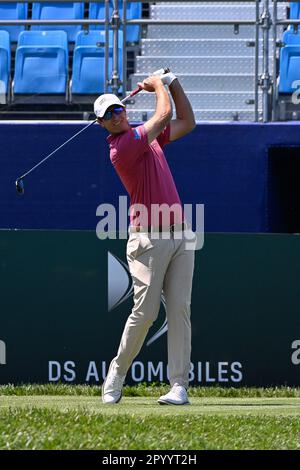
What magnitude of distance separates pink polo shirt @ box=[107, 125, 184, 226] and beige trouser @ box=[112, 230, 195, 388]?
0.42 feet

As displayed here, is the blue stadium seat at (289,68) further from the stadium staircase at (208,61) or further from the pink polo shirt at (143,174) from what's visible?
the pink polo shirt at (143,174)

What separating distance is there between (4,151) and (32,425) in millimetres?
5167

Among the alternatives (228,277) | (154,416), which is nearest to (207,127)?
(228,277)

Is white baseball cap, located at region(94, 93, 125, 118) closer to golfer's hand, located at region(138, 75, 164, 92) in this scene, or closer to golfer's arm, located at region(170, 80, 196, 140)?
golfer's hand, located at region(138, 75, 164, 92)

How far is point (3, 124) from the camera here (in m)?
11.0

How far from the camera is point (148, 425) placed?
632 cm

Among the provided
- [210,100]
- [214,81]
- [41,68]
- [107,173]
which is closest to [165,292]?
[107,173]

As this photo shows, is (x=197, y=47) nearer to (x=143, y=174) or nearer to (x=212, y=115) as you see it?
(x=212, y=115)

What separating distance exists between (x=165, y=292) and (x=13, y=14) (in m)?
6.99

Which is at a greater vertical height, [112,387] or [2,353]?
[112,387]

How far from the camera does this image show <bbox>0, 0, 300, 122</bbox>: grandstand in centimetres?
1099

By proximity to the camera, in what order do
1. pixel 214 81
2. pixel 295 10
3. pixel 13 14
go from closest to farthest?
pixel 214 81, pixel 295 10, pixel 13 14
